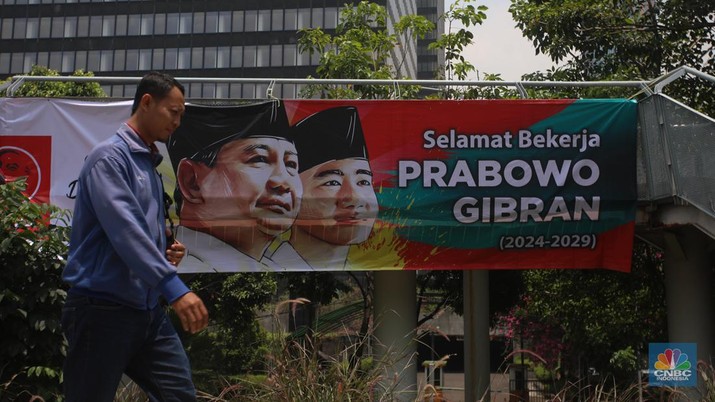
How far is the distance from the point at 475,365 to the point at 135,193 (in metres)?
8.04

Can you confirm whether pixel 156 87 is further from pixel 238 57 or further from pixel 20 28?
pixel 20 28

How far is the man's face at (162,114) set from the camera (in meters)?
3.47

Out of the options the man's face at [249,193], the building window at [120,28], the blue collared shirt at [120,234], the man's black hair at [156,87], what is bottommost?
the blue collared shirt at [120,234]

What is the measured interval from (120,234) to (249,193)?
4.99m

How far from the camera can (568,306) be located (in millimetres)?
16797

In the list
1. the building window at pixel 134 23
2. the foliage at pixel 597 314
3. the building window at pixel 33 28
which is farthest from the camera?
the building window at pixel 33 28

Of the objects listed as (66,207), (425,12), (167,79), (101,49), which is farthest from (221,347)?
(425,12)

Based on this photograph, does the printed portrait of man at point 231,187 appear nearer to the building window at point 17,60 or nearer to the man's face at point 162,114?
the man's face at point 162,114

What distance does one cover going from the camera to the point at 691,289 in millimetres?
9609

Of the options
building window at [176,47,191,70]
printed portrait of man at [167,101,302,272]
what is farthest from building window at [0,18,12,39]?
printed portrait of man at [167,101,302,272]

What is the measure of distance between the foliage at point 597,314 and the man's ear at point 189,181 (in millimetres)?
7452

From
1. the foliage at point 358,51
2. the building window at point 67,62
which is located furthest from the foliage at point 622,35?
the building window at point 67,62

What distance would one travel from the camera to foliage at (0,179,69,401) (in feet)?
19.8

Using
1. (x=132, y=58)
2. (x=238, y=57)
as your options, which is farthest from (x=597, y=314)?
(x=132, y=58)
